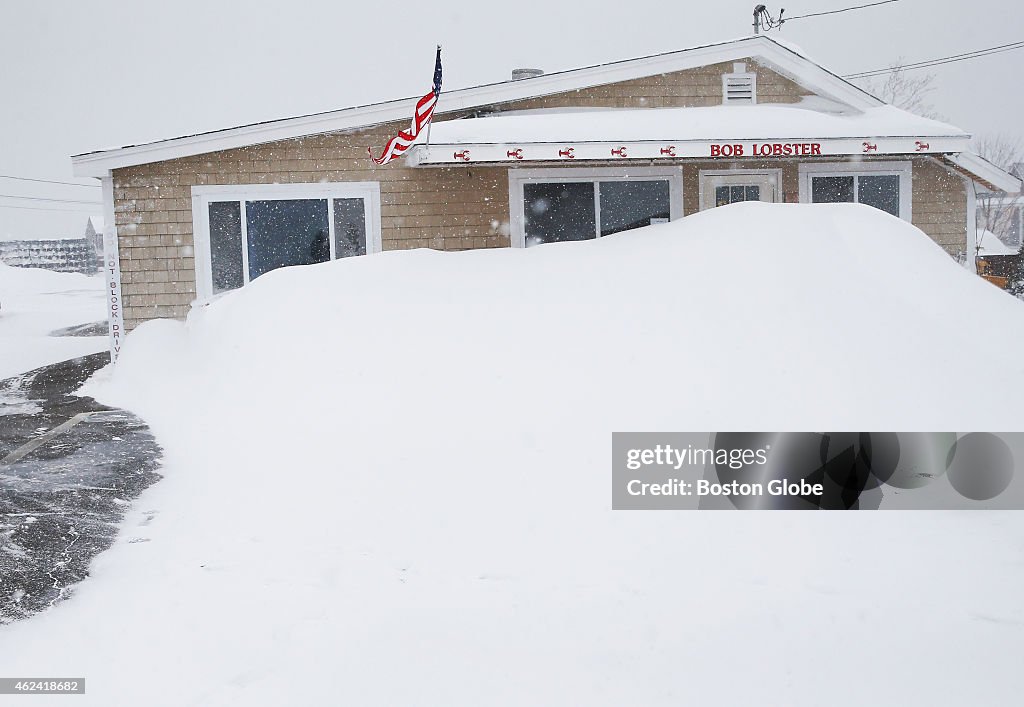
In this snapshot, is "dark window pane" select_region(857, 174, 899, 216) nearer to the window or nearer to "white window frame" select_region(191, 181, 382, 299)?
the window

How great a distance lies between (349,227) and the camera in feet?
38.0

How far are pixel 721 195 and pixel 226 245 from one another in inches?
284

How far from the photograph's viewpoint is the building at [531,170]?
36.1 feet

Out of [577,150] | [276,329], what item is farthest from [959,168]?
[276,329]

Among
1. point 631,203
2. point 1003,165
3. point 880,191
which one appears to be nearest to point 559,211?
point 631,203

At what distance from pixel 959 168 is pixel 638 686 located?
1209 cm

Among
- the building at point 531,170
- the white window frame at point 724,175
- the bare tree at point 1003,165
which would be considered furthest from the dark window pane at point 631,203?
the bare tree at point 1003,165

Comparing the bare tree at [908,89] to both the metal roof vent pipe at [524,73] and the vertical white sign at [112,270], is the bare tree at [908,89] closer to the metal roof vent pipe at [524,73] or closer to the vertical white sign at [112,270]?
the metal roof vent pipe at [524,73]

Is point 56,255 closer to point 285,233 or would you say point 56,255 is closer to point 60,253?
point 60,253

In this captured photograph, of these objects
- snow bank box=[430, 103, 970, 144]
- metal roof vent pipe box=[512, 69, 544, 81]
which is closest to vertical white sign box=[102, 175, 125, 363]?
snow bank box=[430, 103, 970, 144]

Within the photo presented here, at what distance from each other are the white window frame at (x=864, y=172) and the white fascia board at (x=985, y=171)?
2.22ft

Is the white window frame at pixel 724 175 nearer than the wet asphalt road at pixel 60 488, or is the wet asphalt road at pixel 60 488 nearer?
the wet asphalt road at pixel 60 488

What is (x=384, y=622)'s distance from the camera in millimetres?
3326

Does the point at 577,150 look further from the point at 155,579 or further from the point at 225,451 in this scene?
the point at 155,579
